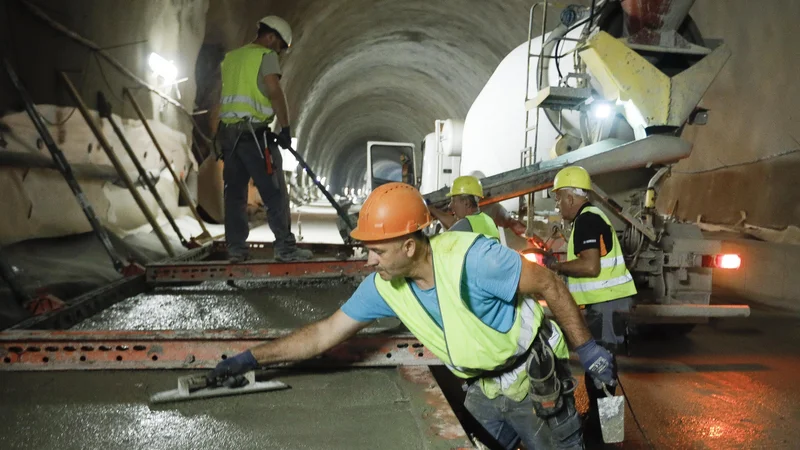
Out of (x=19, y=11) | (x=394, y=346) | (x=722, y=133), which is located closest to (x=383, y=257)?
(x=394, y=346)

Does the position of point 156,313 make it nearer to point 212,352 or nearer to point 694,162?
point 212,352

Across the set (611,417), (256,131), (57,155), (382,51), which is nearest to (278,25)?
(256,131)

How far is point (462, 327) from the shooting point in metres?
1.92

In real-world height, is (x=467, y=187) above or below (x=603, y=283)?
above

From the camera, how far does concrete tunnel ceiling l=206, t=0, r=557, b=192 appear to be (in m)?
9.62

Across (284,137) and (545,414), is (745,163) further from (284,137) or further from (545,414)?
(545,414)

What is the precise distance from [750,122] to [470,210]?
5707 millimetres

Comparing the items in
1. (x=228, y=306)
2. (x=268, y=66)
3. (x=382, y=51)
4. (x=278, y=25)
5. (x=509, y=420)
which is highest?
(x=382, y=51)

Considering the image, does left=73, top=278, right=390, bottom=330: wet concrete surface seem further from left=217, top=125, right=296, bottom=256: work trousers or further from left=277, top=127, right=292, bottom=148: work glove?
left=277, top=127, right=292, bottom=148: work glove

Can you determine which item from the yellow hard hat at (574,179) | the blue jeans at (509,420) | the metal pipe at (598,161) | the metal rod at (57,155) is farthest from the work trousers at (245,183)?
the blue jeans at (509,420)

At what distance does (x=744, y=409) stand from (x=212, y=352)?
123 inches

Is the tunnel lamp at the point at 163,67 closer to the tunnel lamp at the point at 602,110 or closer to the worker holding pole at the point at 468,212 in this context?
the worker holding pole at the point at 468,212

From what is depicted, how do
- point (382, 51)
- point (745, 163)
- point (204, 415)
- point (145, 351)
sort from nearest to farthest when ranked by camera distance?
point (204, 415), point (145, 351), point (745, 163), point (382, 51)

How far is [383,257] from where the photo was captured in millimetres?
1978
